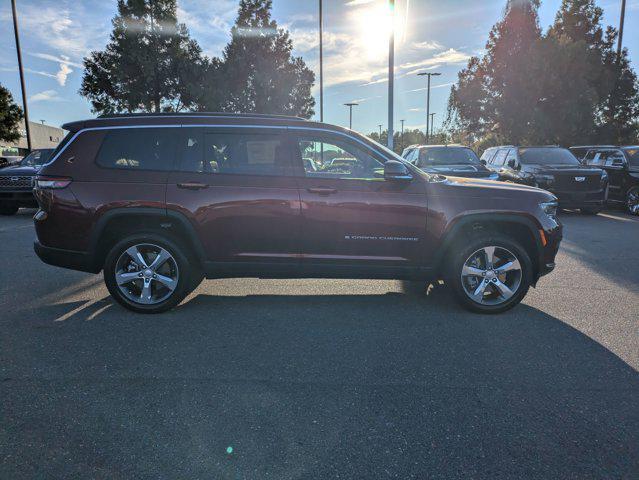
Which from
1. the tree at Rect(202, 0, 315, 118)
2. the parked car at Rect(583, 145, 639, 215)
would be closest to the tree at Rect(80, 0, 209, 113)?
the tree at Rect(202, 0, 315, 118)

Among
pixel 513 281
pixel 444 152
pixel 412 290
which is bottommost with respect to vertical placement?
pixel 412 290

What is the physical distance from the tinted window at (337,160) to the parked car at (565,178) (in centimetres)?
901

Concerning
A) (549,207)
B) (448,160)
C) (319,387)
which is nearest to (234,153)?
(319,387)

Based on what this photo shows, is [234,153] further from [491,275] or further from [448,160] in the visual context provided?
[448,160]

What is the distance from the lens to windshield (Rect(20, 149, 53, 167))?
41.6ft

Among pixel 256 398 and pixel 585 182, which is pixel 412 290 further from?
pixel 585 182

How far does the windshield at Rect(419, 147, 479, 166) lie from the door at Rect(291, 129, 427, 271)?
775 cm

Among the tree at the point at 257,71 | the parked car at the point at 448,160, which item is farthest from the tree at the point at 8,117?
the parked car at the point at 448,160

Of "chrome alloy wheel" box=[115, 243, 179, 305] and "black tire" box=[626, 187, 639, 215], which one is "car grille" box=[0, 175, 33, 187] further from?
"black tire" box=[626, 187, 639, 215]

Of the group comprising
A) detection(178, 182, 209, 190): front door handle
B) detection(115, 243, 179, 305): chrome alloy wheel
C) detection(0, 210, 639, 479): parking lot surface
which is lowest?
detection(0, 210, 639, 479): parking lot surface

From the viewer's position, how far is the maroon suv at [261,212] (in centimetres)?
439

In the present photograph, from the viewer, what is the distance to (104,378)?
3203 millimetres

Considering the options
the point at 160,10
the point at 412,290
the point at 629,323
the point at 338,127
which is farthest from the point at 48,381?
the point at 160,10

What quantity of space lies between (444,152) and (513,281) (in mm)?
8376
